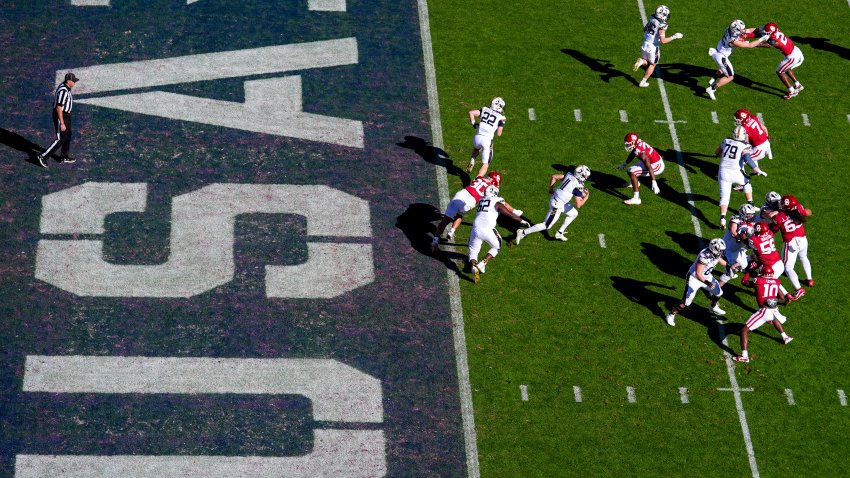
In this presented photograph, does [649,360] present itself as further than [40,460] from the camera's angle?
Yes

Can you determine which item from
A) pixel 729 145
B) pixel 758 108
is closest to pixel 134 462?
pixel 729 145

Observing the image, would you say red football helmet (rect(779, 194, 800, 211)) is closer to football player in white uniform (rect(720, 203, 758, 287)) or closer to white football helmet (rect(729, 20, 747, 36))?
football player in white uniform (rect(720, 203, 758, 287))

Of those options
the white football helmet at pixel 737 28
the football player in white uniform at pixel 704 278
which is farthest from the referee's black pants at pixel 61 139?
the white football helmet at pixel 737 28

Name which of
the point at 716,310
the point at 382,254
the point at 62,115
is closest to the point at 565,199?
the point at 716,310

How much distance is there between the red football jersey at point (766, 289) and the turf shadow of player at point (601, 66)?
22.5 feet

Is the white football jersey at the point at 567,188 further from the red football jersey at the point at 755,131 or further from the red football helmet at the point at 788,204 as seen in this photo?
the red football jersey at the point at 755,131

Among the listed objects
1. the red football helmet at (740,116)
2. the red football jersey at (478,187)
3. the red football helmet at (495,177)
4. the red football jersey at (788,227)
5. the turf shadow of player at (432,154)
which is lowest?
the turf shadow of player at (432,154)

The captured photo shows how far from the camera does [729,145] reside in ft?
86.4

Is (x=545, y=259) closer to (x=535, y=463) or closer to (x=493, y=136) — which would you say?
(x=493, y=136)

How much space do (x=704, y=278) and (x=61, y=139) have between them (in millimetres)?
12198

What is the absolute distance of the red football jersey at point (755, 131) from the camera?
26750 millimetres

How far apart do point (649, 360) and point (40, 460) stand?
1038cm

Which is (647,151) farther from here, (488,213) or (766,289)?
(488,213)

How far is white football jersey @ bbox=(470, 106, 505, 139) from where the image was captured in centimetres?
2586
